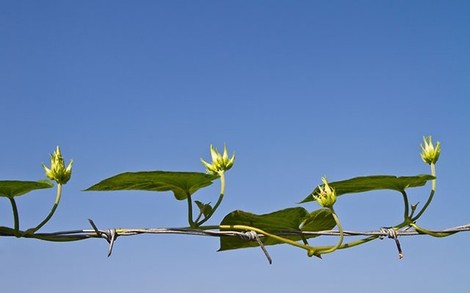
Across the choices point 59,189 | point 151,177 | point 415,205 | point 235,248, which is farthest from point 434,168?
point 59,189

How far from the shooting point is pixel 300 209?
1216 millimetres

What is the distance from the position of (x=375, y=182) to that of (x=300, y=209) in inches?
5.8

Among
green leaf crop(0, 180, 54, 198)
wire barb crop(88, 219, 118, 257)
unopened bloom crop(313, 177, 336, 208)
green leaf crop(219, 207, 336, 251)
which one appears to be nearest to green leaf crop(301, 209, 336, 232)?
green leaf crop(219, 207, 336, 251)

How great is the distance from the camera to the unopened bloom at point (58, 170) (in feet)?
3.35

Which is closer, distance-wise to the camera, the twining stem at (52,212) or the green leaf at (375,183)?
the twining stem at (52,212)

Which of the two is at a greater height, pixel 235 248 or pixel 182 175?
pixel 182 175

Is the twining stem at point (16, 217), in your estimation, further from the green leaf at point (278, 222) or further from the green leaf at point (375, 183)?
the green leaf at point (375, 183)

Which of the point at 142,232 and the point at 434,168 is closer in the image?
the point at 142,232

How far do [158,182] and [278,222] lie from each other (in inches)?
9.4

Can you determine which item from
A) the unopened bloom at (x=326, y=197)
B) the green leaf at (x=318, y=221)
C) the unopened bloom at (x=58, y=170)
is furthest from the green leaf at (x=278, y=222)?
the unopened bloom at (x=58, y=170)

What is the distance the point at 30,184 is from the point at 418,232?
2.33ft

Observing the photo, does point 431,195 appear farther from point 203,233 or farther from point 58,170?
point 58,170

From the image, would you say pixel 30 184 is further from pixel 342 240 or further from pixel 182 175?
pixel 342 240

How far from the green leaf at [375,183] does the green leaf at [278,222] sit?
1.6 inches
